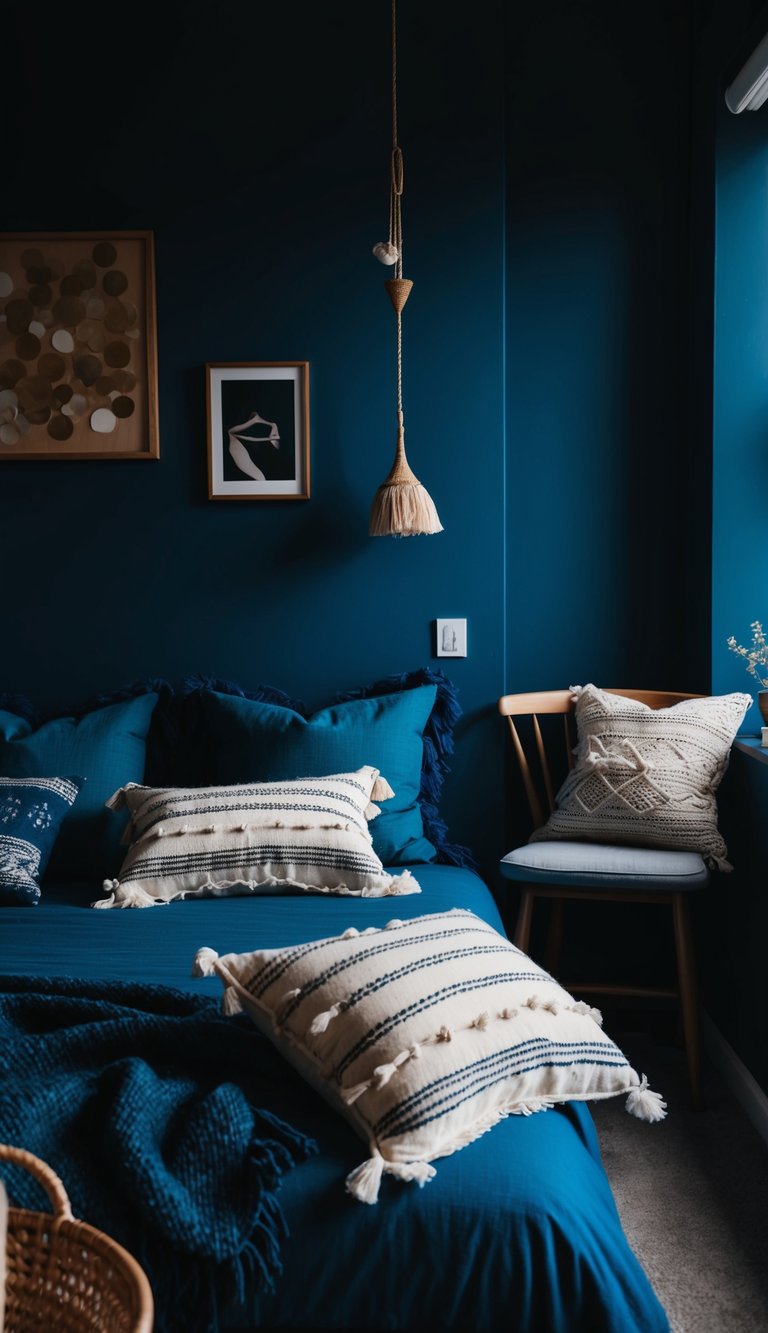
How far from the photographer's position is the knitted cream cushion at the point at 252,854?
90.0 inches

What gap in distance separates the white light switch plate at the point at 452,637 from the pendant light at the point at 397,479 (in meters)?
0.26

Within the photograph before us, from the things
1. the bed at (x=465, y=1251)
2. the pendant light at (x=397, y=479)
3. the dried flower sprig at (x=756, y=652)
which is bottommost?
the bed at (x=465, y=1251)

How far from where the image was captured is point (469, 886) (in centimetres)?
244

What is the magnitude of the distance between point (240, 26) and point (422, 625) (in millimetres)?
1639

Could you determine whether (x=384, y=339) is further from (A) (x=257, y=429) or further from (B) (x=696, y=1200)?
(B) (x=696, y=1200)

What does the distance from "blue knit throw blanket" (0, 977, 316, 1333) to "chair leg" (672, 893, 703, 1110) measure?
1.35 m

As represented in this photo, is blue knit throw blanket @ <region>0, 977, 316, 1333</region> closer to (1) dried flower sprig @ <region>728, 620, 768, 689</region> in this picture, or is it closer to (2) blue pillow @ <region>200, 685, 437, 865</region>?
(2) blue pillow @ <region>200, 685, 437, 865</region>

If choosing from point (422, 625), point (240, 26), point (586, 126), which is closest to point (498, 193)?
point (586, 126)

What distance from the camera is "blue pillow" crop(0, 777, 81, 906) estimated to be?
7.39 feet

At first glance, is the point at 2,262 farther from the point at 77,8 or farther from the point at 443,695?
the point at 443,695

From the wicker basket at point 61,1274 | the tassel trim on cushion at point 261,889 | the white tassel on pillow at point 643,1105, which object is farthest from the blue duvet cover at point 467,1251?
the tassel trim on cushion at point 261,889

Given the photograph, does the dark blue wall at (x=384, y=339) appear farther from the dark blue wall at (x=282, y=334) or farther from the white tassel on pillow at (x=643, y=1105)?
the white tassel on pillow at (x=643, y=1105)

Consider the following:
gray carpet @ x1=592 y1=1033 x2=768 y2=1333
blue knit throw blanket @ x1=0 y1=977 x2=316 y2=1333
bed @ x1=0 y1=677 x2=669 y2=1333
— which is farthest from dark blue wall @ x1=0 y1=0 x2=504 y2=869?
bed @ x1=0 y1=677 x2=669 y2=1333

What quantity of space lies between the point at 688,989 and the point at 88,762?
153cm
